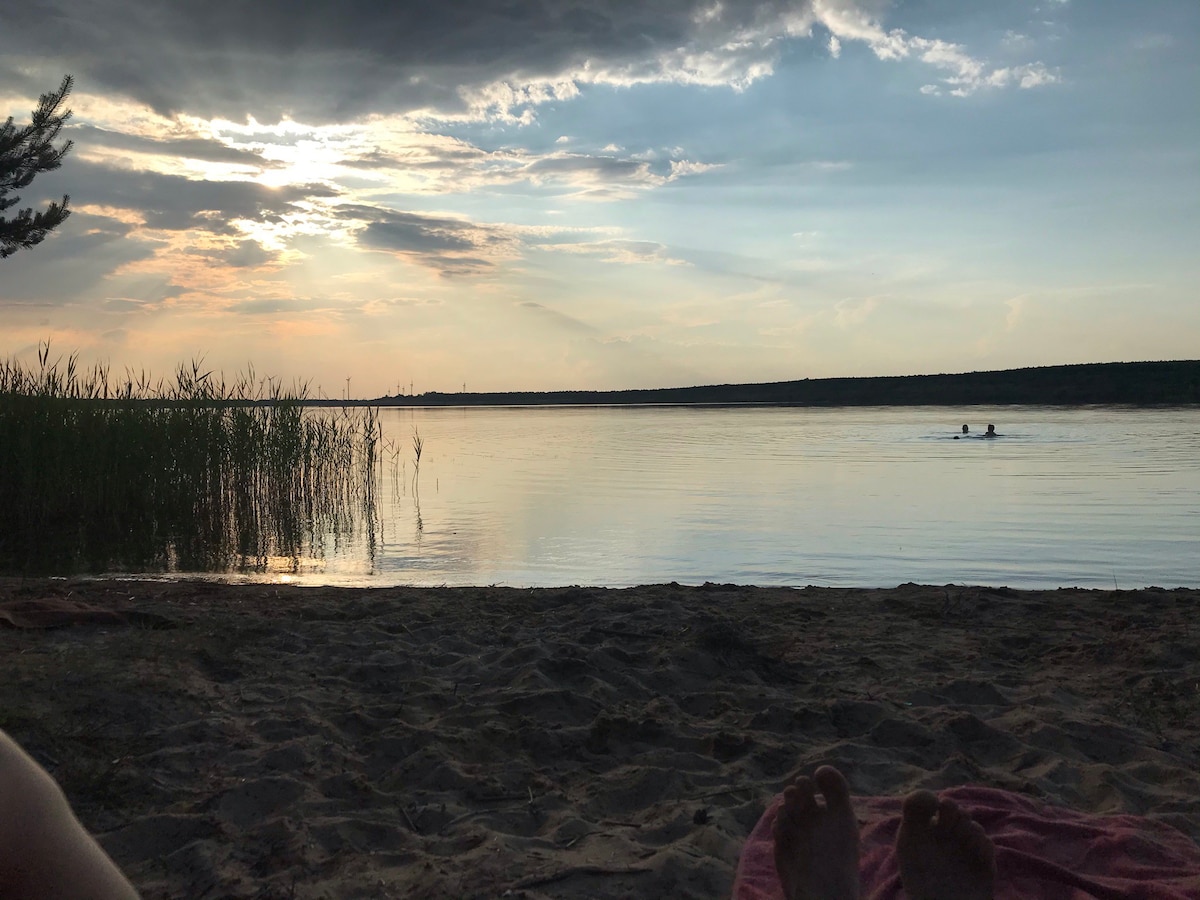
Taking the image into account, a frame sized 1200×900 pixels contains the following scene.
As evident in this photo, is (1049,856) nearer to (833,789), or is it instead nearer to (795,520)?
(833,789)

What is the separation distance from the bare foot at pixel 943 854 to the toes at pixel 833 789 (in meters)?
0.18

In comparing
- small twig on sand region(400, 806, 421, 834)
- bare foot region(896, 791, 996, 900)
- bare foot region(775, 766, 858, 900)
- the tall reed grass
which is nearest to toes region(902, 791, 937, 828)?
bare foot region(896, 791, 996, 900)

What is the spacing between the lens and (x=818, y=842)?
2.45m

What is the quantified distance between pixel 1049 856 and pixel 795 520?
345 inches

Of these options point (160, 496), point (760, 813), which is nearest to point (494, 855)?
point (760, 813)

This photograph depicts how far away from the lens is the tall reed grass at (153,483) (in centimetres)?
998

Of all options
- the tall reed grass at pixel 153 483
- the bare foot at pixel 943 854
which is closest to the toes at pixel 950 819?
the bare foot at pixel 943 854

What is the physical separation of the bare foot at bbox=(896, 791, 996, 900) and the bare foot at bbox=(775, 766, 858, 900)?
0.15 m

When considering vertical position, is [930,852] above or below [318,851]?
above

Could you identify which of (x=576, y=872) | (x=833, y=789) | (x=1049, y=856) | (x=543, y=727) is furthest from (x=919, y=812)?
(x=543, y=727)

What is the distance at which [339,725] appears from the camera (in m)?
3.85

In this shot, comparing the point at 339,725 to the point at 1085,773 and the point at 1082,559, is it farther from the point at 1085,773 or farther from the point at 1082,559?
the point at 1082,559

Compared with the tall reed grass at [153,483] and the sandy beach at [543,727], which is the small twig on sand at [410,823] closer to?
the sandy beach at [543,727]

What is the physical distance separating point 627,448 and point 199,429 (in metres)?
15.4
